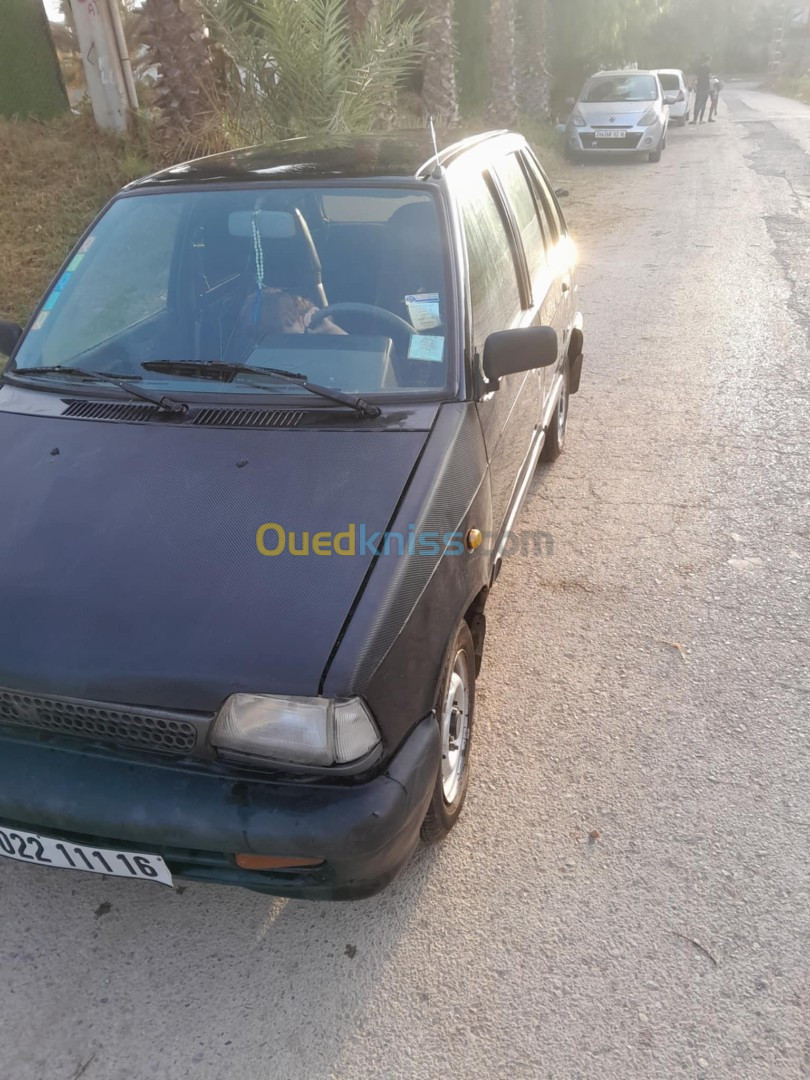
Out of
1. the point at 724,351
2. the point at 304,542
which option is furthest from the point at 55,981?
the point at 724,351

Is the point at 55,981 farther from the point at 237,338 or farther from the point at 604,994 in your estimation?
the point at 237,338

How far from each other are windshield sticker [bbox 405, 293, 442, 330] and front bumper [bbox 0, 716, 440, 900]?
1.43 meters

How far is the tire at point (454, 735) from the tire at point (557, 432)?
2.29 m

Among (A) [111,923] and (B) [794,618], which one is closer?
(A) [111,923]

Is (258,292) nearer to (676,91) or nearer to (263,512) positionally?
(263,512)

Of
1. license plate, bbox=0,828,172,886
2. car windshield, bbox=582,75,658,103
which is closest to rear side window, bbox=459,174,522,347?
license plate, bbox=0,828,172,886

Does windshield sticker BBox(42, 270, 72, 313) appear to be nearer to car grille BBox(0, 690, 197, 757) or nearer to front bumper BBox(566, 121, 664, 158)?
car grille BBox(0, 690, 197, 757)

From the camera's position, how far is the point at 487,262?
318cm

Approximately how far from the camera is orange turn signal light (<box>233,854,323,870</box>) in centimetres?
193

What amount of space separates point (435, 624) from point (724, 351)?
5272 millimetres

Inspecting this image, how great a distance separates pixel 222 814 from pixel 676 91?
2704cm

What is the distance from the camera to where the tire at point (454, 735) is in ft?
7.65

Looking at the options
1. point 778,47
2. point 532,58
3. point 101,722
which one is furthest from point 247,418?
point 778,47

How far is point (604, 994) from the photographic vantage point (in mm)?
2094
